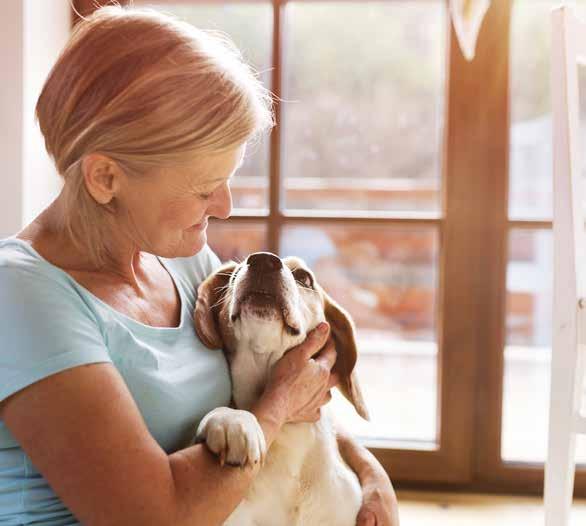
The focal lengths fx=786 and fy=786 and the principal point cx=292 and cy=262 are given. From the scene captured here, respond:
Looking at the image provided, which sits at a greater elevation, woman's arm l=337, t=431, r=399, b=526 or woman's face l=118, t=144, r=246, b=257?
woman's face l=118, t=144, r=246, b=257

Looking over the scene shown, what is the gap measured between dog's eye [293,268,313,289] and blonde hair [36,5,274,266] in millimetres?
268

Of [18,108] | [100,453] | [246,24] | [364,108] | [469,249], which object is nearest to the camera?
[100,453]

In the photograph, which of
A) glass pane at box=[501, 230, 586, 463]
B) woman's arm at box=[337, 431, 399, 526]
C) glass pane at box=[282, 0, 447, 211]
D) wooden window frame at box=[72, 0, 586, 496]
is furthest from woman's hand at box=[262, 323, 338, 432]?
glass pane at box=[282, 0, 447, 211]

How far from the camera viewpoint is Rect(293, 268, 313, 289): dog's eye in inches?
46.3

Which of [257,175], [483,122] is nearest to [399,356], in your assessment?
[257,175]

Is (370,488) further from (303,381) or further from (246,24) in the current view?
(246,24)

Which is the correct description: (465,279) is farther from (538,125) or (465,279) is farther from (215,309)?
(215,309)

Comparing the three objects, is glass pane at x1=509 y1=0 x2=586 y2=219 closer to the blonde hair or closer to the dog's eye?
the dog's eye

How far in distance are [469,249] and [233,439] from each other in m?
0.94

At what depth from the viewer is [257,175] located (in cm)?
210

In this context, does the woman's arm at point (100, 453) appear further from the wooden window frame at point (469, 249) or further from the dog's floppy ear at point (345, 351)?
the wooden window frame at point (469, 249)

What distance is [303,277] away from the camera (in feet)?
3.88

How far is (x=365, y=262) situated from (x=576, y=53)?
93.3 inches

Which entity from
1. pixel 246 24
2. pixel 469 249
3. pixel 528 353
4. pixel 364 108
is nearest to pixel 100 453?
pixel 469 249
